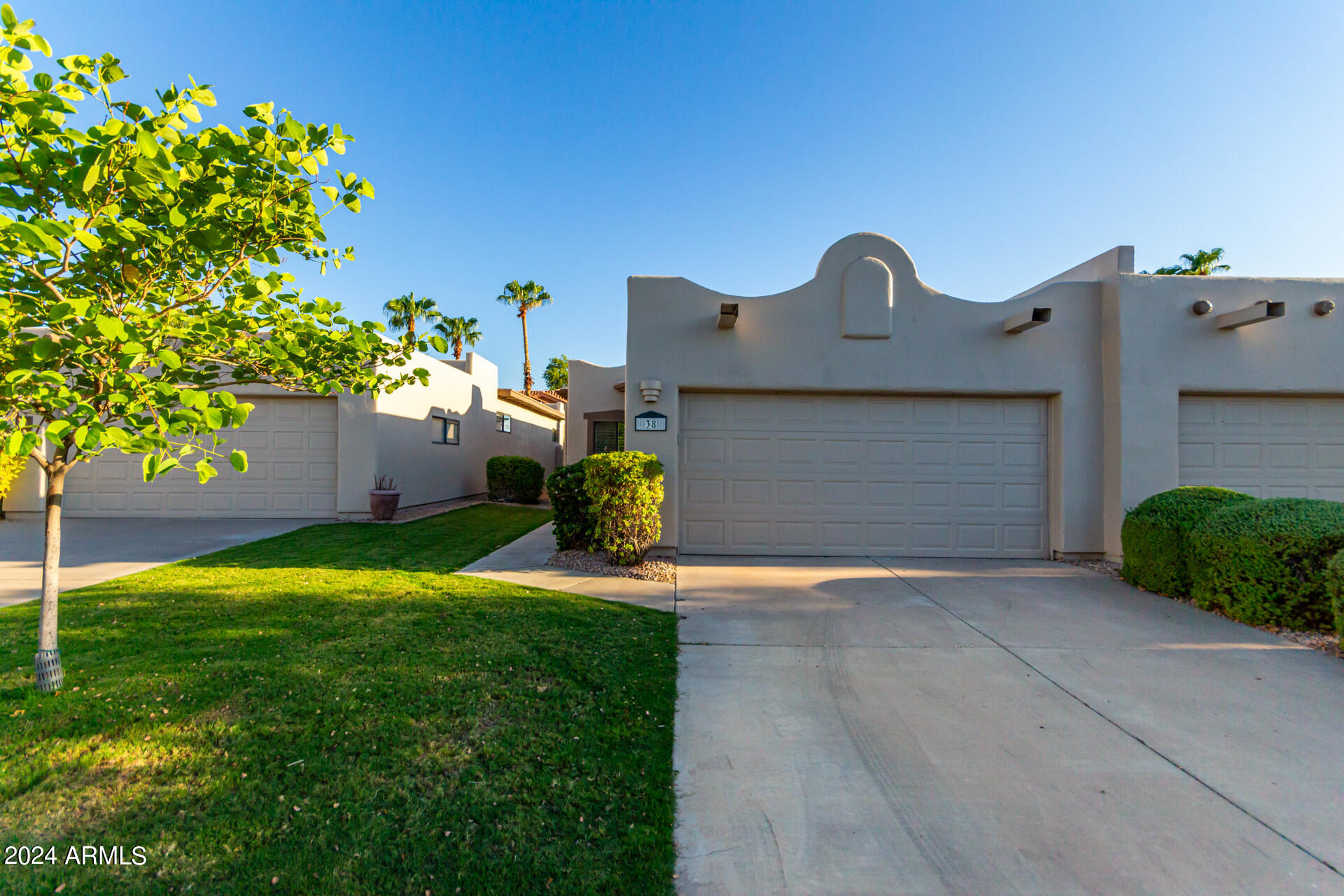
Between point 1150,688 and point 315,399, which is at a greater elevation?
point 315,399

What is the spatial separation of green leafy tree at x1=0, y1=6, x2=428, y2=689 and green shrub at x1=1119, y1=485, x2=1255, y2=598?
303 inches

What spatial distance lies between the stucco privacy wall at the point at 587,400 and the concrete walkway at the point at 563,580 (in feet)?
16.6

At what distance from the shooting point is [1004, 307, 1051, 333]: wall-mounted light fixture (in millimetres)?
7223

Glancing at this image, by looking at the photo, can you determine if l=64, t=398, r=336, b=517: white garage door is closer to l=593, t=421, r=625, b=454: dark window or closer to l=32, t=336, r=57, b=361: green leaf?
l=593, t=421, r=625, b=454: dark window

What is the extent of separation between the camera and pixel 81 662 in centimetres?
356

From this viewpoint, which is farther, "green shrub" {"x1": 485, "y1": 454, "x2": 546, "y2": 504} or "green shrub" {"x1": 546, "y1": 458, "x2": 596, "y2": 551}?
"green shrub" {"x1": 485, "y1": 454, "x2": 546, "y2": 504}

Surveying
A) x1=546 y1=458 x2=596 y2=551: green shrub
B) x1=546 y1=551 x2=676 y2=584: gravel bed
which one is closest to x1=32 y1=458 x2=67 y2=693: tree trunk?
x1=546 y1=551 x2=676 y2=584: gravel bed

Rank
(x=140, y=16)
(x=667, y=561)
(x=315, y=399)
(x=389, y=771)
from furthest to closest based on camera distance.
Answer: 1. (x=315, y=399)
2. (x=667, y=561)
3. (x=140, y=16)
4. (x=389, y=771)

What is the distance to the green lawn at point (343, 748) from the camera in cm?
196

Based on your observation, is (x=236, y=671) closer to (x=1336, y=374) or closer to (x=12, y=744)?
(x=12, y=744)

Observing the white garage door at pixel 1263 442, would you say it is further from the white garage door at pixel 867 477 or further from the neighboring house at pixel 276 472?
the neighboring house at pixel 276 472

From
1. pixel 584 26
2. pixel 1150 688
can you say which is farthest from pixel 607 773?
pixel 584 26

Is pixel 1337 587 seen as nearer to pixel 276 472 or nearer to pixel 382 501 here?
pixel 382 501

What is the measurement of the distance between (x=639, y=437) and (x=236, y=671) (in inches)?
202
